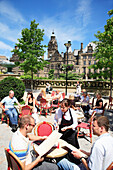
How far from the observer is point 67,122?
347 centimetres

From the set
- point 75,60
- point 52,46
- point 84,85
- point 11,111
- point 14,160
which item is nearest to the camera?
point 14,160

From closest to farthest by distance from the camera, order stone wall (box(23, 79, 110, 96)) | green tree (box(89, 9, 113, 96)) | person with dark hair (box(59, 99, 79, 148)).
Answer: person with dark hair (box(59, 99, 79, 148)) → green tree (box(89, 9, 113, 96)) → stone wall (box(23, 79, 110, 96))

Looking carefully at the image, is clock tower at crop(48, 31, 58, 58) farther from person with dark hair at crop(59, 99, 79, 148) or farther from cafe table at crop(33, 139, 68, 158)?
cafe table at crop(33, 139, 68, 158)

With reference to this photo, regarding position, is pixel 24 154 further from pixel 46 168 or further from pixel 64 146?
pixel 64 146

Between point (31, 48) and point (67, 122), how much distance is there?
17.0m

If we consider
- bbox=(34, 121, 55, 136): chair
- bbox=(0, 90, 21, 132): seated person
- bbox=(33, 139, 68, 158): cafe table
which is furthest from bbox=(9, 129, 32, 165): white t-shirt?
bbox=(0, 90, 21, 132): seated person

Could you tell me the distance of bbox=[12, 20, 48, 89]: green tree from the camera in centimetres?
1770

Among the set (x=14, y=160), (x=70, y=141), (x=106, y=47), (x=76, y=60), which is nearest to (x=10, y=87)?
(x=70, y=141)

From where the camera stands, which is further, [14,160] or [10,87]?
[10,87]

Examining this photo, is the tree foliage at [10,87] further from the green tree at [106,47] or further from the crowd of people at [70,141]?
the green tree at [106,47]

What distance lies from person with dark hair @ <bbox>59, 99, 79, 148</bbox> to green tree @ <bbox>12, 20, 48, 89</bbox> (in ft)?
48.3

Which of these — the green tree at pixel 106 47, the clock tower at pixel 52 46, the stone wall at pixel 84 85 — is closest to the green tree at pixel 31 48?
the stone wall at pixel 84 85

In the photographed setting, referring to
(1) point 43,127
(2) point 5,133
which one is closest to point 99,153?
(1) point 43,127

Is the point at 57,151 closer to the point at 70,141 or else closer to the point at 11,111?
the point at 70,141
